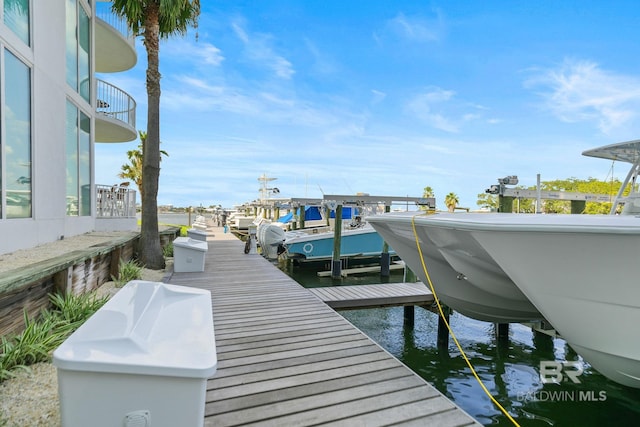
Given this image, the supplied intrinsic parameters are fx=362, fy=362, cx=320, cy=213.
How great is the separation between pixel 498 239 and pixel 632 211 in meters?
3.04

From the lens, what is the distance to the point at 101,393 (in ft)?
5.46

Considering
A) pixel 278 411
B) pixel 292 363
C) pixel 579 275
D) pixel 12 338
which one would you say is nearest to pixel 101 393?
pixel 278 411

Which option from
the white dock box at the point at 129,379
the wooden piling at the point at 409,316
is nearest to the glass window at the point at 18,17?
the white dock box at the point at 129,379

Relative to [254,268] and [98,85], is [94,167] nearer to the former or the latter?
[98,85]

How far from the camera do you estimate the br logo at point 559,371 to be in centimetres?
584

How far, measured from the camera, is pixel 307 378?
10.6 feet

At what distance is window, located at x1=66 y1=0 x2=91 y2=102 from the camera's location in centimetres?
852

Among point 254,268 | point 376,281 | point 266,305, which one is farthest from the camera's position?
point 376,281

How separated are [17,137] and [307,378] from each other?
6111 mm

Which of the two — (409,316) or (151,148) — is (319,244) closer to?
(409,316)

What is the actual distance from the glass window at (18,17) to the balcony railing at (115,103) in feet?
19.1

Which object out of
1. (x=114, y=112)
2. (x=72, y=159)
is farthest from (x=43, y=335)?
(x=114, y=112)

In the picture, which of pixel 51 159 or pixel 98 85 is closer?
pixel 51 159

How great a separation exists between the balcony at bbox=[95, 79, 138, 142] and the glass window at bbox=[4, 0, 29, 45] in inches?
201
